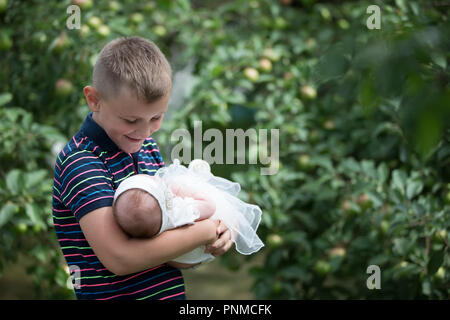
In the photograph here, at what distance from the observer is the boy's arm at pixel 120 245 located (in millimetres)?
869

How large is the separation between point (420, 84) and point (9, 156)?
5.85 feet

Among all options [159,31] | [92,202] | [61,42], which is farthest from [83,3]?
[92,202]

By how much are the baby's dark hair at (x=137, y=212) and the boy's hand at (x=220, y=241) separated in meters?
0.20

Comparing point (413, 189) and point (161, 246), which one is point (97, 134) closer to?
point (161, 246)

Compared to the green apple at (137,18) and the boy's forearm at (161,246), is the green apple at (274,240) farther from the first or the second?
the green apple at (137,18)

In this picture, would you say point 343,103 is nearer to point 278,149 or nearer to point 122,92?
point 278,149

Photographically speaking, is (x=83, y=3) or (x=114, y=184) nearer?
(x=114, y=184)

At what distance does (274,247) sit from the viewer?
7.14ft

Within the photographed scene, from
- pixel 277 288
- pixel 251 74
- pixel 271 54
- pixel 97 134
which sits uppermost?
pixel 271 54

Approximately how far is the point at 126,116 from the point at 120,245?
25 centimetres

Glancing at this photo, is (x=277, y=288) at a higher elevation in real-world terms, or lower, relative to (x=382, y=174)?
lower

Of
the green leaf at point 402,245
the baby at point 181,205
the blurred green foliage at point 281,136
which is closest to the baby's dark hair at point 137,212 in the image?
the baby at point 181,205
